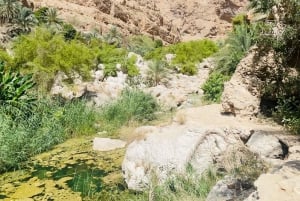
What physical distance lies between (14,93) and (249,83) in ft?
20.5

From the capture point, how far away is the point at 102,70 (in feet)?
74.9

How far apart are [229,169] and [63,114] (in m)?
6.92

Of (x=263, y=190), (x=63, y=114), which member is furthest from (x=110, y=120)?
(x=263, y=190)

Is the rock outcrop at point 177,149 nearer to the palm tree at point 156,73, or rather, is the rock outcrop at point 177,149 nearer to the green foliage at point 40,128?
the green foliage at point 40,128

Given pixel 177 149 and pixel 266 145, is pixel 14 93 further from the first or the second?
pixel 266 145

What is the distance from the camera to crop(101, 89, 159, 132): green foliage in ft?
40.6

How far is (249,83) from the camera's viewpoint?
10.4 meters

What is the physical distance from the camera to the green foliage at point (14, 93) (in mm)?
10883

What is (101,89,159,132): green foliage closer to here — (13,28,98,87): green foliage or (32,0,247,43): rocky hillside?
(13,28,98,87): green foliage

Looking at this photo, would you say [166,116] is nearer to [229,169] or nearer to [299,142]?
[299,142]

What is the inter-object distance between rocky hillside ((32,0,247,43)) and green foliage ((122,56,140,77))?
96.8 ft

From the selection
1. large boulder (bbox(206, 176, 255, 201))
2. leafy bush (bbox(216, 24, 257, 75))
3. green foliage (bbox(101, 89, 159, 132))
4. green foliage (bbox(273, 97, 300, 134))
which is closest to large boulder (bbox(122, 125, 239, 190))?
green foliage (bbox(273, 97, 300, 134))

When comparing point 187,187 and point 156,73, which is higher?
point 156,73

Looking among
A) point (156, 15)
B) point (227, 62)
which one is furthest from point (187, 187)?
point (156, 15)
